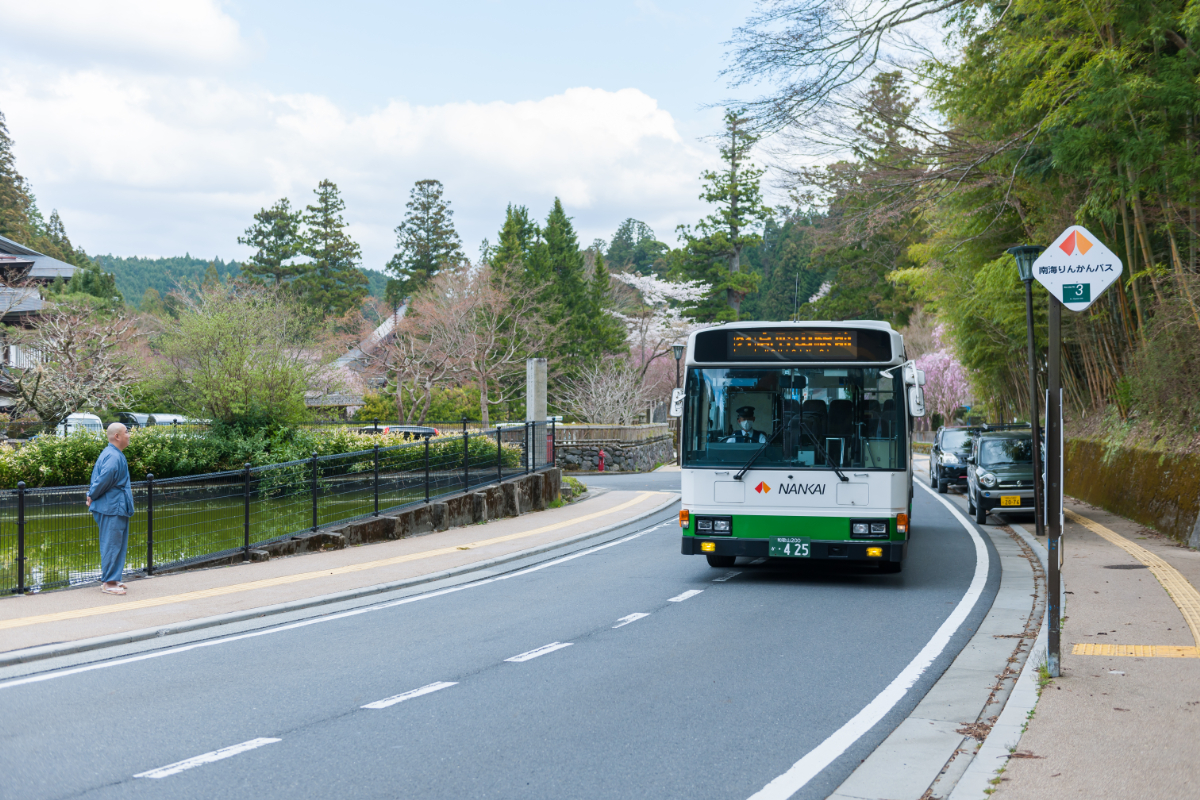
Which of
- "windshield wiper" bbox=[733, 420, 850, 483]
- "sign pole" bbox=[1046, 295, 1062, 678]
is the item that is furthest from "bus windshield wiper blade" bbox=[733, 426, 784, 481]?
"sign pole" bbox=[1046, 295, 1062, 678]

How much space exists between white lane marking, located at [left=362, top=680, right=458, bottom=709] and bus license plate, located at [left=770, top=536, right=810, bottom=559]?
5160mm

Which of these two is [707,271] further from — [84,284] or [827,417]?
[827,417]

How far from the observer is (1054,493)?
697 centimetres

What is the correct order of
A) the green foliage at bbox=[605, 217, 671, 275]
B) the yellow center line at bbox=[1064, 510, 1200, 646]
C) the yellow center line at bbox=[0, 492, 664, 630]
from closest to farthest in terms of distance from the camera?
the yellow center line at bbox=[1064, 510, 1200, 646]
the yellow center line at bbox=[0, 492, 664, 630]
the green foliage at bbox=[605, 217, 671, 275]

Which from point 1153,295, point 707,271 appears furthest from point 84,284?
point 1153,295

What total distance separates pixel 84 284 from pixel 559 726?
5800cm

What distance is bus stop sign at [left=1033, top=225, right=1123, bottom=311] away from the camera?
7.27 metres

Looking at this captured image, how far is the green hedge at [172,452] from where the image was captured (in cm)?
2206

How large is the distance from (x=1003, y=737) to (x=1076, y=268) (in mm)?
3661

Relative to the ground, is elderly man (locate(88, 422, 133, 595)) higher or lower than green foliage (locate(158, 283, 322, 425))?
lower

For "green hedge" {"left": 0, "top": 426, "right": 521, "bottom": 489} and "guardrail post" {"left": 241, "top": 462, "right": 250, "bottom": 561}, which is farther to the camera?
"green hedge" {"left": 0, "top": 426, "right": 521, "bottom": 489}

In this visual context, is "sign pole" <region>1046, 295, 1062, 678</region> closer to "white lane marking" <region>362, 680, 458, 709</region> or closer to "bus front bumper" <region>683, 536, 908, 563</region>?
"bus front bumper" <region>683, 536, 908, 563</region>

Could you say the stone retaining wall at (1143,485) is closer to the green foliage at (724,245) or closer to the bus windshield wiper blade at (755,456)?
the bus windshield wiper blade at (755,456)

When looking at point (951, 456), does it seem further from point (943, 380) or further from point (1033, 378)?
point (943, 380)
